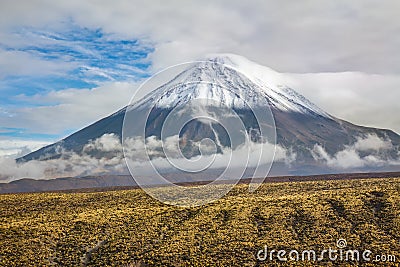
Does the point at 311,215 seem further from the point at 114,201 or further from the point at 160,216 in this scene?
the point at 114,201

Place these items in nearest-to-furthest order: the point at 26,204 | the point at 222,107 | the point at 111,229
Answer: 1. the point at 222,107
2. the point at 111,229
3. the point at 26,204

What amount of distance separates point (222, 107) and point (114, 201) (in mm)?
33846

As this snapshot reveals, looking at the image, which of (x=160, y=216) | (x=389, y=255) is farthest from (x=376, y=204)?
(x=160, y=216)

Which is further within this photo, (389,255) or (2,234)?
(2,234)

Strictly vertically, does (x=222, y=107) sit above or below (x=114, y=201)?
above

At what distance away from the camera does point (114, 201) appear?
7088cm

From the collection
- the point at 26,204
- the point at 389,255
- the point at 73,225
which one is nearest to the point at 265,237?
the point at 389,255

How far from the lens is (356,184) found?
77125 mm

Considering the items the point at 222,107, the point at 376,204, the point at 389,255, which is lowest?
the point at 389,255

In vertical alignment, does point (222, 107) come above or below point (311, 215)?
above

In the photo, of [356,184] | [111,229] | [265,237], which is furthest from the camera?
[356,184]

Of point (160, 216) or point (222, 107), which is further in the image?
point (160, 216)

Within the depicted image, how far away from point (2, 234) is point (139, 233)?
15986mm

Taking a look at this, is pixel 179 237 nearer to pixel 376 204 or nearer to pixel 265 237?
pixel 265 237
